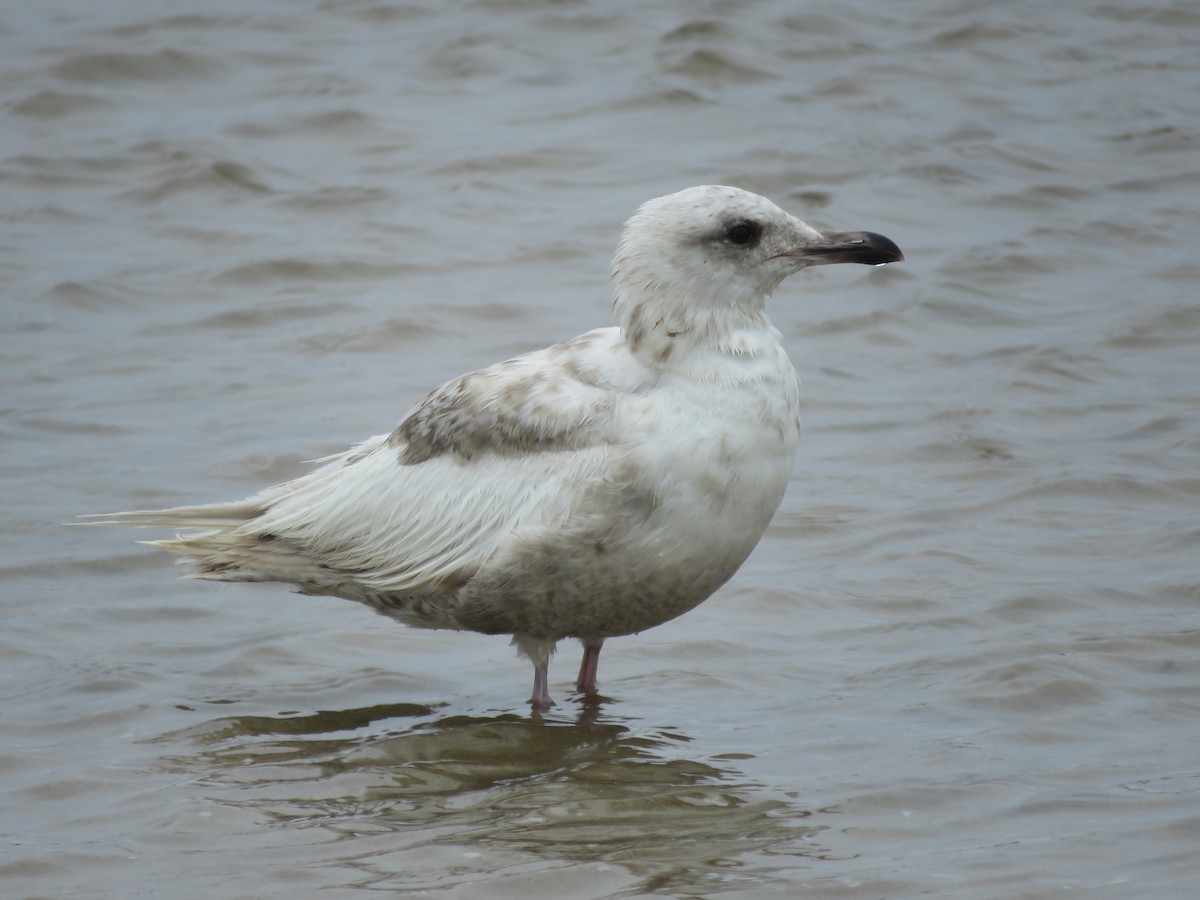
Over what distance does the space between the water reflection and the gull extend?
397 millimetres

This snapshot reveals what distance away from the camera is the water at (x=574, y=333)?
548 centimetres

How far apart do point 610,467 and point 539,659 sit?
973 mm

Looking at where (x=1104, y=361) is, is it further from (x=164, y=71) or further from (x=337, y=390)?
(x=164, y=71)

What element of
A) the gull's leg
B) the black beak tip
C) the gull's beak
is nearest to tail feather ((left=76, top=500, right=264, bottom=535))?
the gull's leg

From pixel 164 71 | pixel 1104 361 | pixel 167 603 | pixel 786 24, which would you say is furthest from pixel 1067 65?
pixel 167 603

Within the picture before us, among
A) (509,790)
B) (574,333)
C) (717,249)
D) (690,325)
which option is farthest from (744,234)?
(574,333)

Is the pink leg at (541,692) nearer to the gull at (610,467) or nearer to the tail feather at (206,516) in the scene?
the gull at (610,467)

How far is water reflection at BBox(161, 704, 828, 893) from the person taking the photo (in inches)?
207

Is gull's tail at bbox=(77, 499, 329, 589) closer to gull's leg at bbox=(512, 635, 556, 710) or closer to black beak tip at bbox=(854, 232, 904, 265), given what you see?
gull's leg at bbox=(512, 635, 556, 710)

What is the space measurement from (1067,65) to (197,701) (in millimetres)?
10965

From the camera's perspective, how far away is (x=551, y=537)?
594 cm

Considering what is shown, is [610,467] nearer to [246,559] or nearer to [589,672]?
[589,672]

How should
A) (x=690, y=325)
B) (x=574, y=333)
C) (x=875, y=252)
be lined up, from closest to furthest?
(x=690, y=325) → (x=875, y=252) → (x=574, y=333)

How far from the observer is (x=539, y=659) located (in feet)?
21.2
